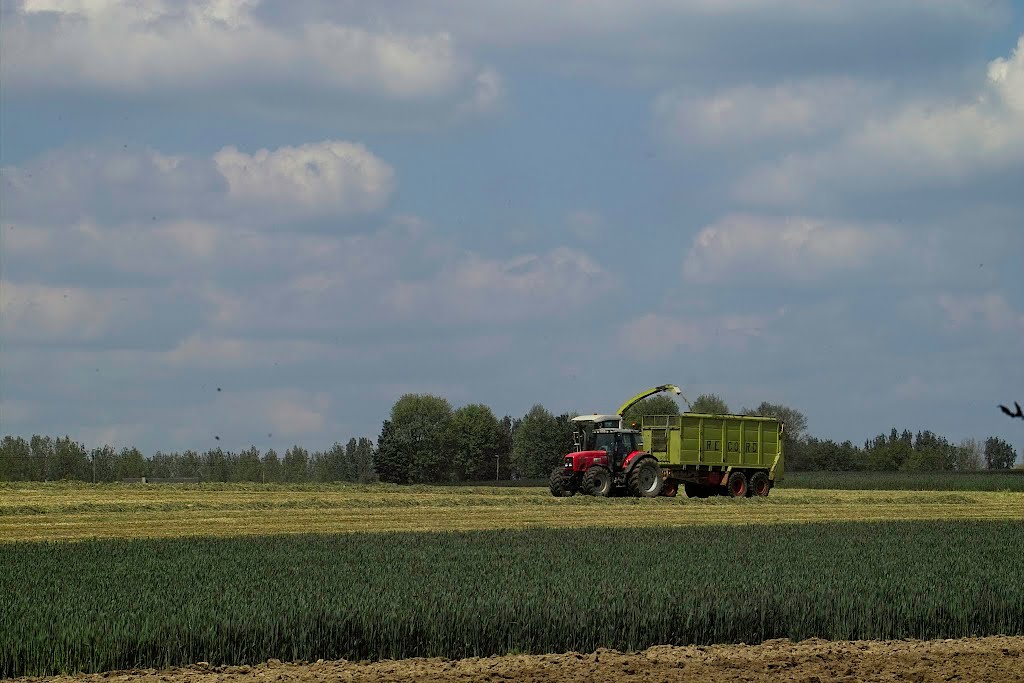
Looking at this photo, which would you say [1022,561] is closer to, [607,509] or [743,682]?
[743,682]

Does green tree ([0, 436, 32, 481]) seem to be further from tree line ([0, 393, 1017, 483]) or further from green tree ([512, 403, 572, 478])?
green tree ([512, 403, 572, 478])

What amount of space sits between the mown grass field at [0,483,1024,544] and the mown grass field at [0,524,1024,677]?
521cm

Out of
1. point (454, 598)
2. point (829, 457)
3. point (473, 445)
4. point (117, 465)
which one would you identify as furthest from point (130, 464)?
point (454, 598)

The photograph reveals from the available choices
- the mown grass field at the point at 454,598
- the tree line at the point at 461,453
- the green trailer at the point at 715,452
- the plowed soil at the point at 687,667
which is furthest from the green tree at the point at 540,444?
the plowed soil at the point at 687,667

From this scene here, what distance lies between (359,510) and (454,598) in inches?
724

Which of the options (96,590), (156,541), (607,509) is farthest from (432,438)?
(96,590)

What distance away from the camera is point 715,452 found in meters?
40.8

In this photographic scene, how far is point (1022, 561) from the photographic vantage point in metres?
20.4

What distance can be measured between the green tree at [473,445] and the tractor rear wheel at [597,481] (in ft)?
242

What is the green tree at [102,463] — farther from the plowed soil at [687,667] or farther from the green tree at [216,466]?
the plowed soil at [687,667]

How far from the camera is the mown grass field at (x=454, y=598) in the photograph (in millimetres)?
13211

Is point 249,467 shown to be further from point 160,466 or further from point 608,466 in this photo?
point 608,466

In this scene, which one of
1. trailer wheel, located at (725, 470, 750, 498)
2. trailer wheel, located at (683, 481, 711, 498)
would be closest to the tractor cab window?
trailer wheel, located at (683, 481, 711, 498)

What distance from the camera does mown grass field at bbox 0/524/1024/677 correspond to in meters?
13.2
